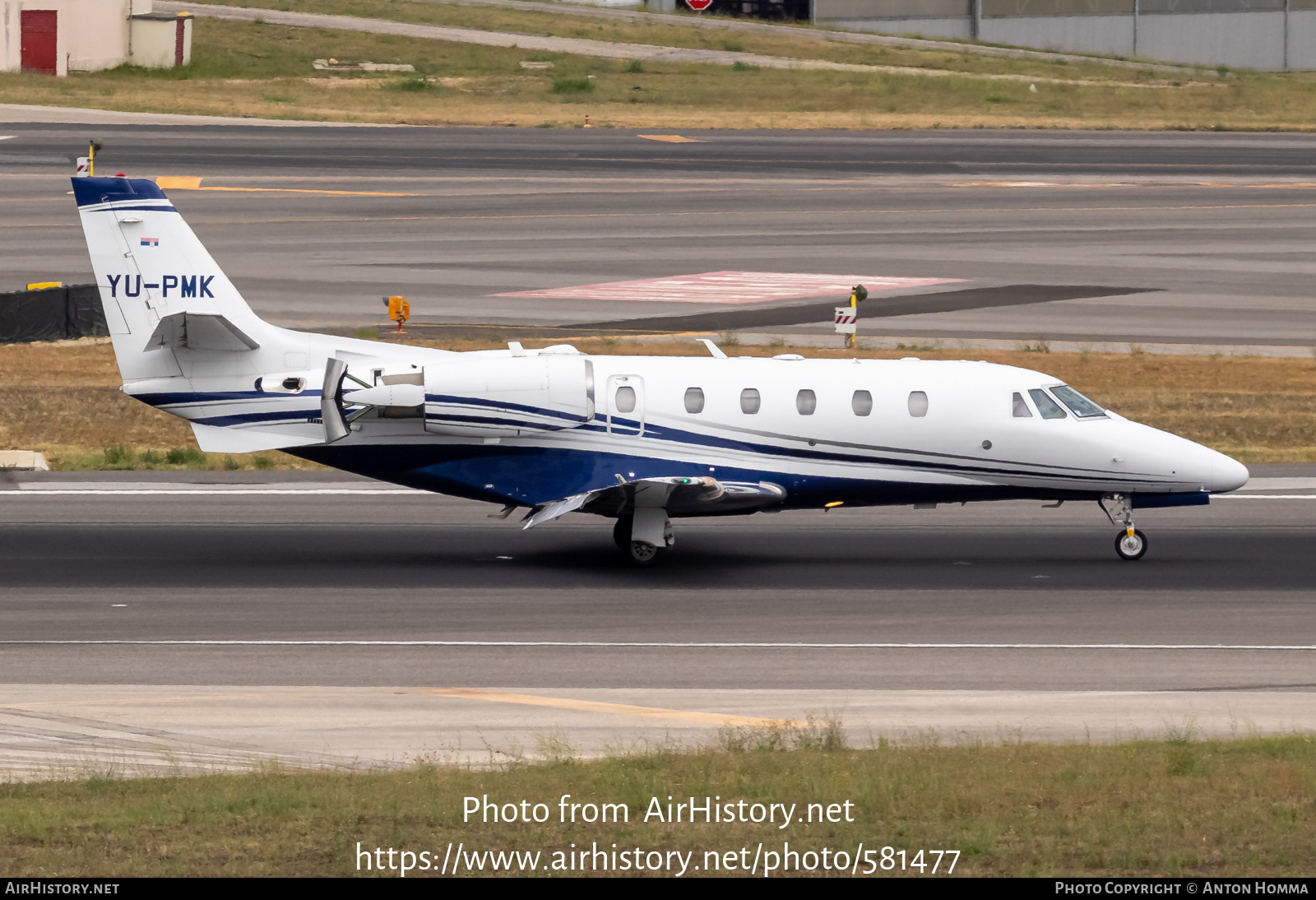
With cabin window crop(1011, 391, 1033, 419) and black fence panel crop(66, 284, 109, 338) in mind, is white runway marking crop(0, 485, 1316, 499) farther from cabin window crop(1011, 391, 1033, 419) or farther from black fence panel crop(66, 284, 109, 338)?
black fence panel crop(66, 284, 109, 338)

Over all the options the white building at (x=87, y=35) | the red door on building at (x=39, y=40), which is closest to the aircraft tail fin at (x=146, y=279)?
the white building at (x=87, y=35)

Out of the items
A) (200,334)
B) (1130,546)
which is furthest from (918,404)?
(200,334)

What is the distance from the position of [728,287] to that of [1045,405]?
2529 centimetres

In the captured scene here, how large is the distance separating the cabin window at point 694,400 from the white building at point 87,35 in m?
69.9

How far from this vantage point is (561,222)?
59.2 meters

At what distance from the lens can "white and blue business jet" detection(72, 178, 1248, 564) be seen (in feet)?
80.5

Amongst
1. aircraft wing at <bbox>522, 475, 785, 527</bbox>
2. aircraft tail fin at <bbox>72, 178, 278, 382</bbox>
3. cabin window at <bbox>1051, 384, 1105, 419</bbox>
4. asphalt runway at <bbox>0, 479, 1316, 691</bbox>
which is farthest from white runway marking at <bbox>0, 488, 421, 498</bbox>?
cabin window at <bbox>1051, 384, 1105, 419</bbox>

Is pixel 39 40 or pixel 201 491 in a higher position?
pixel 39 40

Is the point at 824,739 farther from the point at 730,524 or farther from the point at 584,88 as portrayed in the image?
the point at 584,88

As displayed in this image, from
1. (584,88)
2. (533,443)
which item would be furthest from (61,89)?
(533,443)

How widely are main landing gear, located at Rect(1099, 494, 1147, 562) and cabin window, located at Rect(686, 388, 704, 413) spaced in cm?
611

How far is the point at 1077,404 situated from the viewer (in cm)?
2559

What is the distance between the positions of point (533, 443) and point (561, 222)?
35.3 metres

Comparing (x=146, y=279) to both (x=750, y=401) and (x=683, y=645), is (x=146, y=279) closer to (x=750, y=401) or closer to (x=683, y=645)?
(x=750, y=401)
